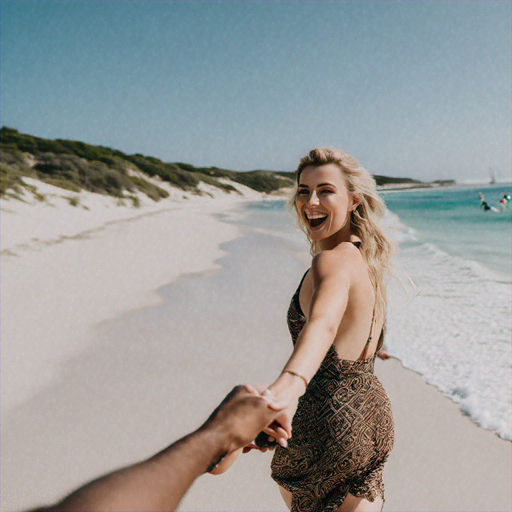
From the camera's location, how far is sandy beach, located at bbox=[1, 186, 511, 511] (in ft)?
11.5

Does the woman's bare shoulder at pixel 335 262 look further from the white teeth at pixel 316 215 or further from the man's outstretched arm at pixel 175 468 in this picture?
the man's outstretched arm at pixel 175 468

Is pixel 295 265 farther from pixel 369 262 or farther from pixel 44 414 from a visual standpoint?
pixel 369 262

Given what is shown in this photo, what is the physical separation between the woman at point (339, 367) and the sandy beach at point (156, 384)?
1.69 metres

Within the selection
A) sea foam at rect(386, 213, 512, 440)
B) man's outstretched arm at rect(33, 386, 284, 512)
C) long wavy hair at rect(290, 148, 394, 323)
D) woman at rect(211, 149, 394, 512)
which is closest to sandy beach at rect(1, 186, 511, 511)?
sea foam at rect(386, 213, 512, 440)

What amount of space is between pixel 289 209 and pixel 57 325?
17.3 ft

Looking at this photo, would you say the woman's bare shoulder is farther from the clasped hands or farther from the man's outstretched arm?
the man's outstretched arm

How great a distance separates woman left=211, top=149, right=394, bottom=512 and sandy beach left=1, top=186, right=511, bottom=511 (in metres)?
1.69

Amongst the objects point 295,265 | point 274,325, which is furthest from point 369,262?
point 295,265

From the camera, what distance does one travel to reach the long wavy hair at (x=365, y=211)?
199cm

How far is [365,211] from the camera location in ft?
6.86

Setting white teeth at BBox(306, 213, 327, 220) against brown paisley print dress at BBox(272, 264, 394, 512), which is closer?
brown paisley print dress at BBox(272, 264, 394, 512)

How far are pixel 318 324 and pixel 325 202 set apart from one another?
2.15ft

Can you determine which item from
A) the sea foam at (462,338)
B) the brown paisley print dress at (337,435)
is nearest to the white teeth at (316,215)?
the brown paisley print dress at (337,435)

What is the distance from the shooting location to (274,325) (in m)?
7.05
